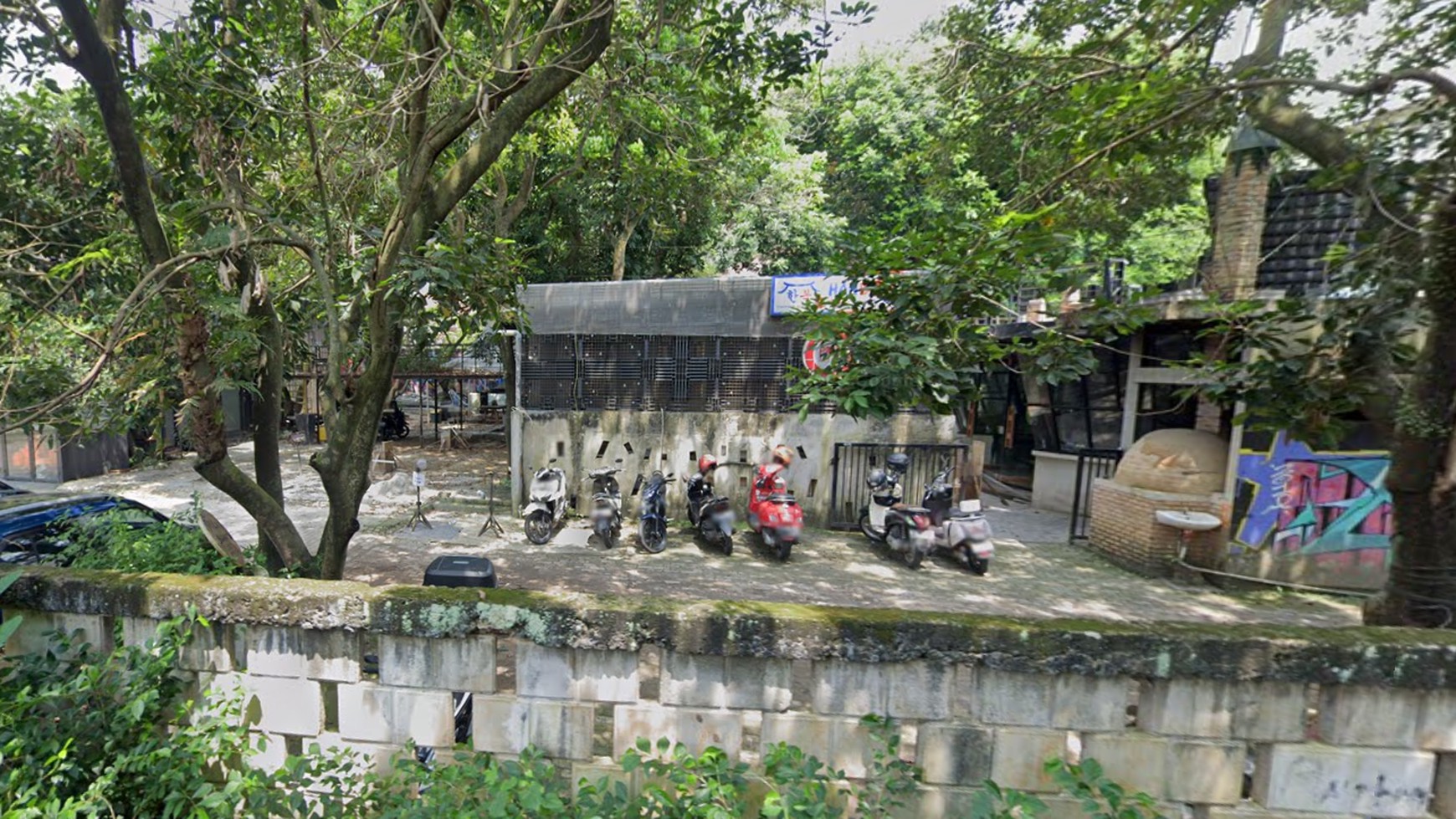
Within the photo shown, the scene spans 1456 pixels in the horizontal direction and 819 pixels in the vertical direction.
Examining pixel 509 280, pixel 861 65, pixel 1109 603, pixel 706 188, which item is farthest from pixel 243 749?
pixel 861 65

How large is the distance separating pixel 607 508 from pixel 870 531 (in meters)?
3.59

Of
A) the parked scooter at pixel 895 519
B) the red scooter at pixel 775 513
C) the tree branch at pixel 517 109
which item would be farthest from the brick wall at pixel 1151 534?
the tree branch at pixel 517 109

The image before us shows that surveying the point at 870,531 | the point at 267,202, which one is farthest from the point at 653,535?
the point at 267,202

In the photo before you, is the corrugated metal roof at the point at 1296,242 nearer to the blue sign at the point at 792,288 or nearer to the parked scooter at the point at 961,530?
the parked scooter at the point at 961,530

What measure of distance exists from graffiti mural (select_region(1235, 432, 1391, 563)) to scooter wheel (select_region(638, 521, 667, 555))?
6880 mm

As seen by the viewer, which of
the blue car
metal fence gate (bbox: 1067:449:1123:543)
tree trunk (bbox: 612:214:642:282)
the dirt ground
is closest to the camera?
the blue car

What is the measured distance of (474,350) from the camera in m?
17.0

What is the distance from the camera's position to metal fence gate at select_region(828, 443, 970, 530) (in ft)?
32.9

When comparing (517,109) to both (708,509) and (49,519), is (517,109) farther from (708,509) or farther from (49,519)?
(708,509)

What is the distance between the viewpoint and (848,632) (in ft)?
7.73

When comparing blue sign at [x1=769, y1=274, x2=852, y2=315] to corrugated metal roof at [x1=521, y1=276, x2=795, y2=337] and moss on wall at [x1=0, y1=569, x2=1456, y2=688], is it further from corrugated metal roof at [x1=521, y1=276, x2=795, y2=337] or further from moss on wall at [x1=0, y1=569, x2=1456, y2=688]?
moss on wall at [x1=0, y1=569, x2=1456, y2=688]

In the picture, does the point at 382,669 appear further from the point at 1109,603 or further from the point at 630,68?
the point at 1109,603

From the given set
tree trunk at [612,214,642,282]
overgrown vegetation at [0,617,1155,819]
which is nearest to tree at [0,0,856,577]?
overgrown vegetation at [0,617,1155,819]

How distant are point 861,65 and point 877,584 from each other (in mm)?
17234
